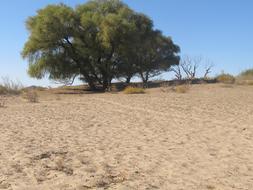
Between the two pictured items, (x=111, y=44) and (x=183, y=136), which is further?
(x=111, y=44)

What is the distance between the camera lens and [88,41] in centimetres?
3725

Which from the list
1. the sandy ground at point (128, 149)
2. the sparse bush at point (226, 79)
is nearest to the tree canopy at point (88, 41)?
the sparse bush at point (226, 79)

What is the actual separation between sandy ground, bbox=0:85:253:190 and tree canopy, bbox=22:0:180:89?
17087mm

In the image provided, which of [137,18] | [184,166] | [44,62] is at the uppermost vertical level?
[137,18]

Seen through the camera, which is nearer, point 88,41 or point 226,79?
point 88,41

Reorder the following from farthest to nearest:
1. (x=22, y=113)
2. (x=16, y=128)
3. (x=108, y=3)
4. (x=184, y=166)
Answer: (x=108, y=3)
(x=22, y=113)
(x=16, y=128)
(x=184, y=166)

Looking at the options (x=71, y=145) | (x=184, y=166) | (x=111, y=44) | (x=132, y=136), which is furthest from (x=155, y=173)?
(x=111, y=44)

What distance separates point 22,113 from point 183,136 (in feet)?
25.9

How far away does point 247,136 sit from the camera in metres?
13.2

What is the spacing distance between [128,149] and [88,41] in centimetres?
2694

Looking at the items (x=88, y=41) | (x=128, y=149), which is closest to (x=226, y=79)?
(x=88, y=41)

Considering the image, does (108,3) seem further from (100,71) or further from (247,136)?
(247,136)

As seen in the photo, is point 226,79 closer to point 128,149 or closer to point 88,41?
point 88,41

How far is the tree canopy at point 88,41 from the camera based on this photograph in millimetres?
36156
